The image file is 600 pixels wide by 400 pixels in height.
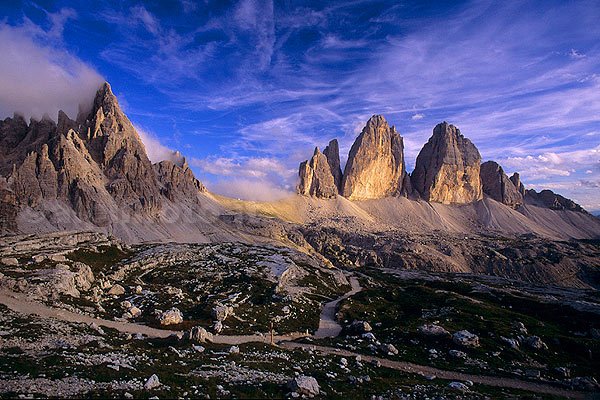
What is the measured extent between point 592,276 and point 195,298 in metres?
227

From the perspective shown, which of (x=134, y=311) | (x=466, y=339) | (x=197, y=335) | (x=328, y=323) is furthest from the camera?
(x=328, y=323)

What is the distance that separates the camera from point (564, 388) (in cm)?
3709

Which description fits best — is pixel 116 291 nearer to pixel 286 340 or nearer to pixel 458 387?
pixel 286 340

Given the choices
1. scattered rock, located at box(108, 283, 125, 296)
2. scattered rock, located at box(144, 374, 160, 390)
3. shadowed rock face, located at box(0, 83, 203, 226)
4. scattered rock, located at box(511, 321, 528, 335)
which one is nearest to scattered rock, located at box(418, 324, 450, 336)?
scattered rock, located at box(511, 321, 528, 335)

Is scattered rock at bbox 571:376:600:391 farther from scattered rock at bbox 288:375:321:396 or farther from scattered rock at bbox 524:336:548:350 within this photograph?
scattered rock at bbox 288:375:321:396

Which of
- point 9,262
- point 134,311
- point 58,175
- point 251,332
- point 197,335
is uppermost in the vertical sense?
point 58,175

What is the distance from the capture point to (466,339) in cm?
4778

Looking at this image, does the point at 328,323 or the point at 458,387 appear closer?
the point at 458,387

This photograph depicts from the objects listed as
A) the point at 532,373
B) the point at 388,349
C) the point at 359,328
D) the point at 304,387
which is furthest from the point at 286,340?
the point at 532,373

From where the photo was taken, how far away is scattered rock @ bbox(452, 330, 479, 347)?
47309 millimetres

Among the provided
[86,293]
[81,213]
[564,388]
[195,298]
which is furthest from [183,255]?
[564,388]

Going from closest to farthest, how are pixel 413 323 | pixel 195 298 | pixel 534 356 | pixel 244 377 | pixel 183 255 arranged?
1. pixel 244 377
2. pixel 534 356
3. pixel 413 323
4. pixel 195 298
5. pixel 183 255

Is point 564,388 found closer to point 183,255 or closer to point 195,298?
point 195,298

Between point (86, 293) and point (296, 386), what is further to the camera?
point (86, 293)
